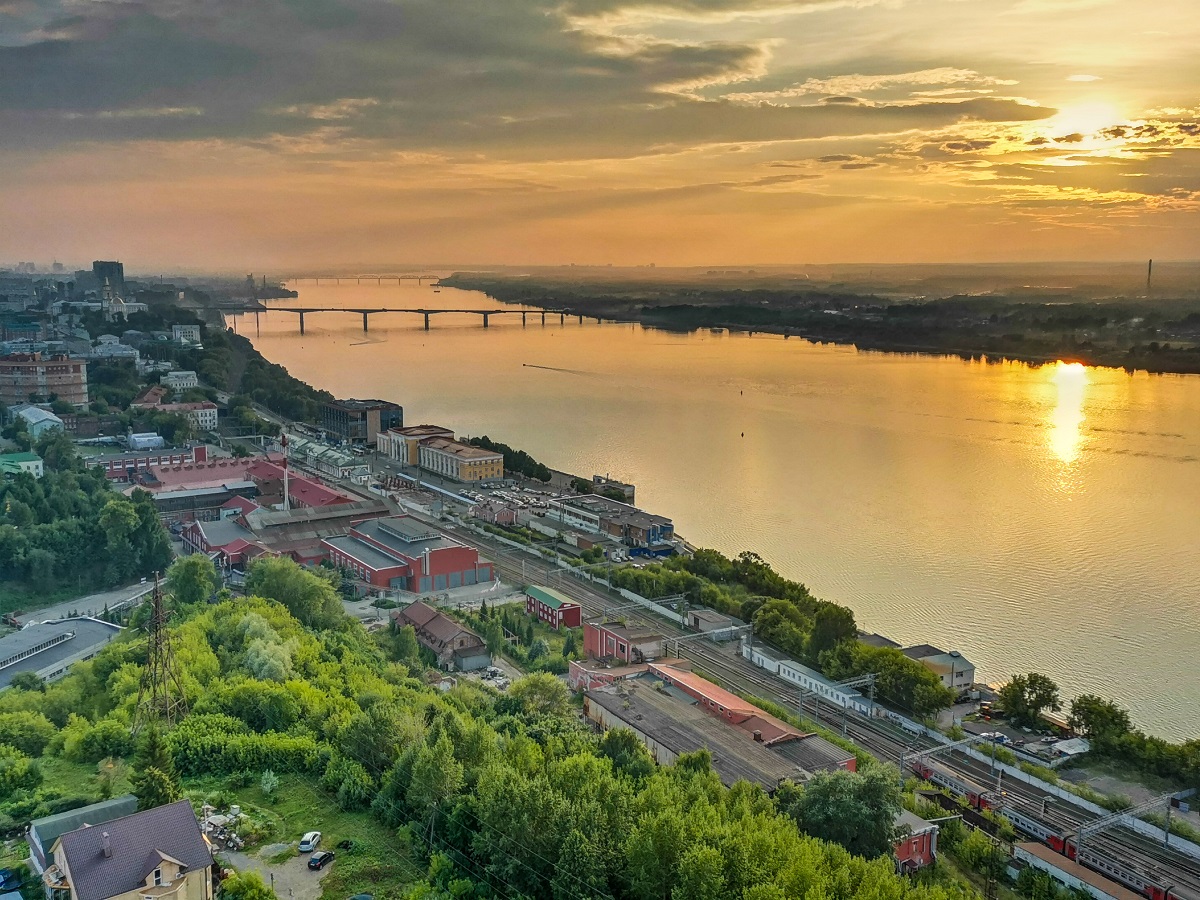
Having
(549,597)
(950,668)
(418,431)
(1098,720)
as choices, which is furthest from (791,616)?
(418,431)

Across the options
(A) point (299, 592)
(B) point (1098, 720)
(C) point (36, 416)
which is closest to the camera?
(B) point (1098, 720)

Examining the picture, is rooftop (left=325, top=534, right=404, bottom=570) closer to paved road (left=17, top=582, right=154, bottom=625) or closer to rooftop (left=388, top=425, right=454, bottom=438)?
paved road (left=17, top=582, right=154, bottom=625)

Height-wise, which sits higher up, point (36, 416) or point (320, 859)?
point (36, 416)

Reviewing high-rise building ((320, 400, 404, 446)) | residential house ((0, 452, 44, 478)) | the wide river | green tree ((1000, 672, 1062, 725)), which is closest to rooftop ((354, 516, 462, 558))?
the wide river

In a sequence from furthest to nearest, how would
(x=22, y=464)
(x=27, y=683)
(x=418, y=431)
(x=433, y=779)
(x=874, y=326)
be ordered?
(x=874, y=326), (x=418, y=431), (x=22, y=464), (x=27, y=683), (x=433, y=779)

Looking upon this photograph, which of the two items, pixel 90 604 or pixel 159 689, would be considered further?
pixel 90 604

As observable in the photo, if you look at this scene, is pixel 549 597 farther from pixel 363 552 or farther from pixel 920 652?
pixel 920 652
